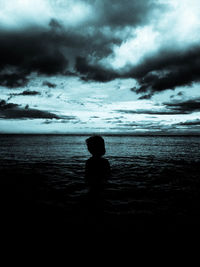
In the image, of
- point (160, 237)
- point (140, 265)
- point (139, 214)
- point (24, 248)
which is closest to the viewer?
Answer: point (140, 265)

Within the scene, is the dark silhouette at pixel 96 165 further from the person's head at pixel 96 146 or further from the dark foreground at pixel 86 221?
the dark foreground at pixel 86 221

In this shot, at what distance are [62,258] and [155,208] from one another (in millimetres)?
5833

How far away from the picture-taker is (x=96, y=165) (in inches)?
525

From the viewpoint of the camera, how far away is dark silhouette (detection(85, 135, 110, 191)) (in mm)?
13141

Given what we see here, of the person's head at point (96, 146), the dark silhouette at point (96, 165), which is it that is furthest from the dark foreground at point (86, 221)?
the person's head at point (96, 146)

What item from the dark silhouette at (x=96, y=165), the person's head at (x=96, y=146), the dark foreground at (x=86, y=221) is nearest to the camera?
the dark foreground at (x=86, y=221)

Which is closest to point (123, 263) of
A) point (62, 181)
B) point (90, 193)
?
point (90, 193)

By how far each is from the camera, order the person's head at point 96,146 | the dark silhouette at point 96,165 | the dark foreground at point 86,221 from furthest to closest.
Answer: the person's head at point 96,146 → the dark silhouette at point 96,165 → the dark foreground at point 86,221

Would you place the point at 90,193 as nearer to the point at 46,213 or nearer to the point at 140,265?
the point at 46,213

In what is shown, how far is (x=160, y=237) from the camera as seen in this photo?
6227 millimetres

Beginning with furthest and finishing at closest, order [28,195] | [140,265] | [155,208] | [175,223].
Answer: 1. [28,195]
2. [155,208]
3. [175,223]
4. [140,265]

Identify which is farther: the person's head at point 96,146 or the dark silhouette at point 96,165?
the person's head at point 96,146

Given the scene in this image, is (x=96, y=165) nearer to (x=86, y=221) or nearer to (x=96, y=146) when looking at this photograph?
(x=96, y=146)

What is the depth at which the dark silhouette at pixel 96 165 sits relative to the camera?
43.1ft
